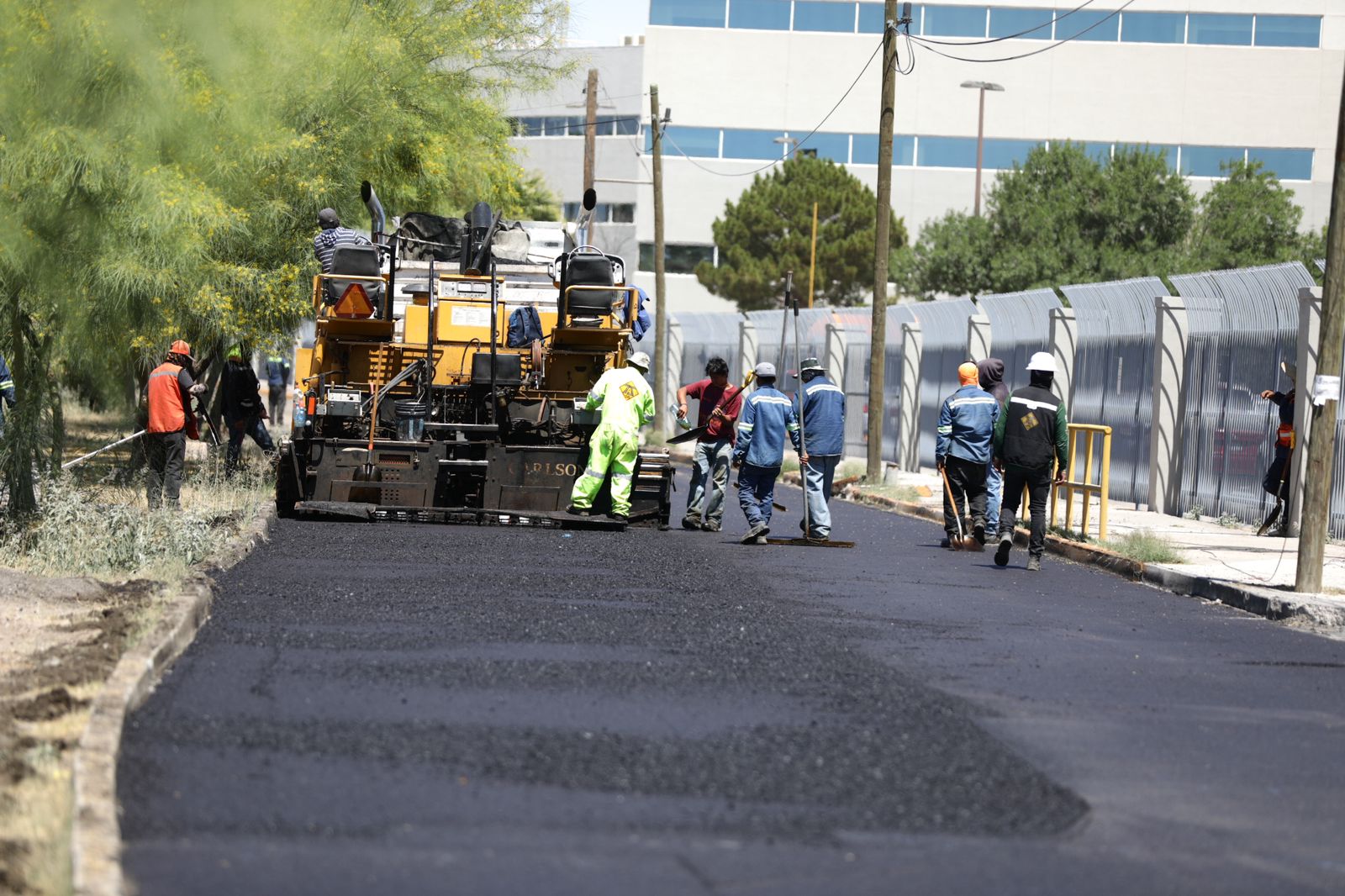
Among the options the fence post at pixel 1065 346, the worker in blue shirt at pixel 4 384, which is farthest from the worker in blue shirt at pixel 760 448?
the fence post at pixel 1065 346

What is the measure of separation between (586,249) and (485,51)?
8999 millimetres

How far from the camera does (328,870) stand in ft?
17.5

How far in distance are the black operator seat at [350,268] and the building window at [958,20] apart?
5183 centimetres

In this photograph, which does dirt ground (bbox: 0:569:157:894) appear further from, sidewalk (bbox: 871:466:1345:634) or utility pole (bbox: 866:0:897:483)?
utility pole (bbox: 866:0:897:483)

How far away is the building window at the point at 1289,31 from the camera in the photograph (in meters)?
66.2

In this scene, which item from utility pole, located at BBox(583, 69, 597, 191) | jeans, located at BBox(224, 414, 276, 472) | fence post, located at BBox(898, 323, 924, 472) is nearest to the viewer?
jeans, located at BBox(224, 414, 276, 472)

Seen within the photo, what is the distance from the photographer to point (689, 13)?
66250mm

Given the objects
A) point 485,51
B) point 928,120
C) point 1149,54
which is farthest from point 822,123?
point 485,51

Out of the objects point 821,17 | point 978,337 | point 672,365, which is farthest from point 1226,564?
point 821,17

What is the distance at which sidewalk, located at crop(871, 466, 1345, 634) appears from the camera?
12688 mm

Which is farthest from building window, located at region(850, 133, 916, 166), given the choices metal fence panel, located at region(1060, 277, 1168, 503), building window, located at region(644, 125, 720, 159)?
metal fence panel, located at region(1060, 277, 1168, 503)

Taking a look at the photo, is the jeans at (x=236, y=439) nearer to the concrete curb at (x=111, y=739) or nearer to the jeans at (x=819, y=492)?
the jeans at (x=819, y=492)

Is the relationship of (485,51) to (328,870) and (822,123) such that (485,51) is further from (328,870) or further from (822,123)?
(822,123)

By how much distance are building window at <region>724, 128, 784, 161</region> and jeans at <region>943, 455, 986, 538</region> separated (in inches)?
1983
